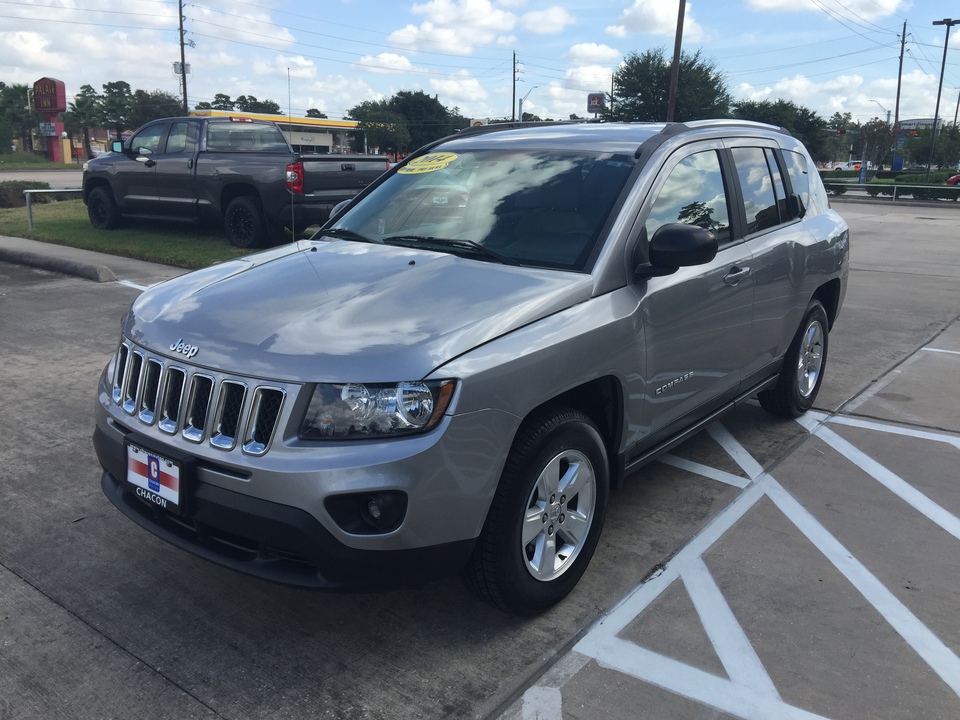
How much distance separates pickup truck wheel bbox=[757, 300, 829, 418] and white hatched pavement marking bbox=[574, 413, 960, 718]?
1166mm

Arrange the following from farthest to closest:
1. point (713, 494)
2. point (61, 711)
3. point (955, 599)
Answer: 1. point (713, 494)
2. point (955, 599)
3. point (61, 711)

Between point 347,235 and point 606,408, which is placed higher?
point 347,235

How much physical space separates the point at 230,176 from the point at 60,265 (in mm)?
2582

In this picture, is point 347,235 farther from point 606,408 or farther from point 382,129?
point 382,129

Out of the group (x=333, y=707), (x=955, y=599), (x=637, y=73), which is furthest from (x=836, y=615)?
(x=637, y=73)

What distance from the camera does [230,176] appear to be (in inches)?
466

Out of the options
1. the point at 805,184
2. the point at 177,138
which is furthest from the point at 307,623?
the point at 177,138

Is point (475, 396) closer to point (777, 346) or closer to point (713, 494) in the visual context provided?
point (713, 494)

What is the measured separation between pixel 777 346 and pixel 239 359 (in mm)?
3319

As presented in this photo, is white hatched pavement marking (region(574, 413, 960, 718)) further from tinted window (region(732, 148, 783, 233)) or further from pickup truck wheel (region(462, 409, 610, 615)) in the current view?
tinted window (region(732, 148, 783, 233))

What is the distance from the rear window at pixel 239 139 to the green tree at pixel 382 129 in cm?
6453

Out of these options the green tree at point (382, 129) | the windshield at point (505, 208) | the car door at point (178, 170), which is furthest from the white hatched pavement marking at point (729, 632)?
the green tree at point (382, 129)

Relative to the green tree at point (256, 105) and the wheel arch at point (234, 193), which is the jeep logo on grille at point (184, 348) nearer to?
the wheel arch at point (234, 193)

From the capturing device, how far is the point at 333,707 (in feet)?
8.82
